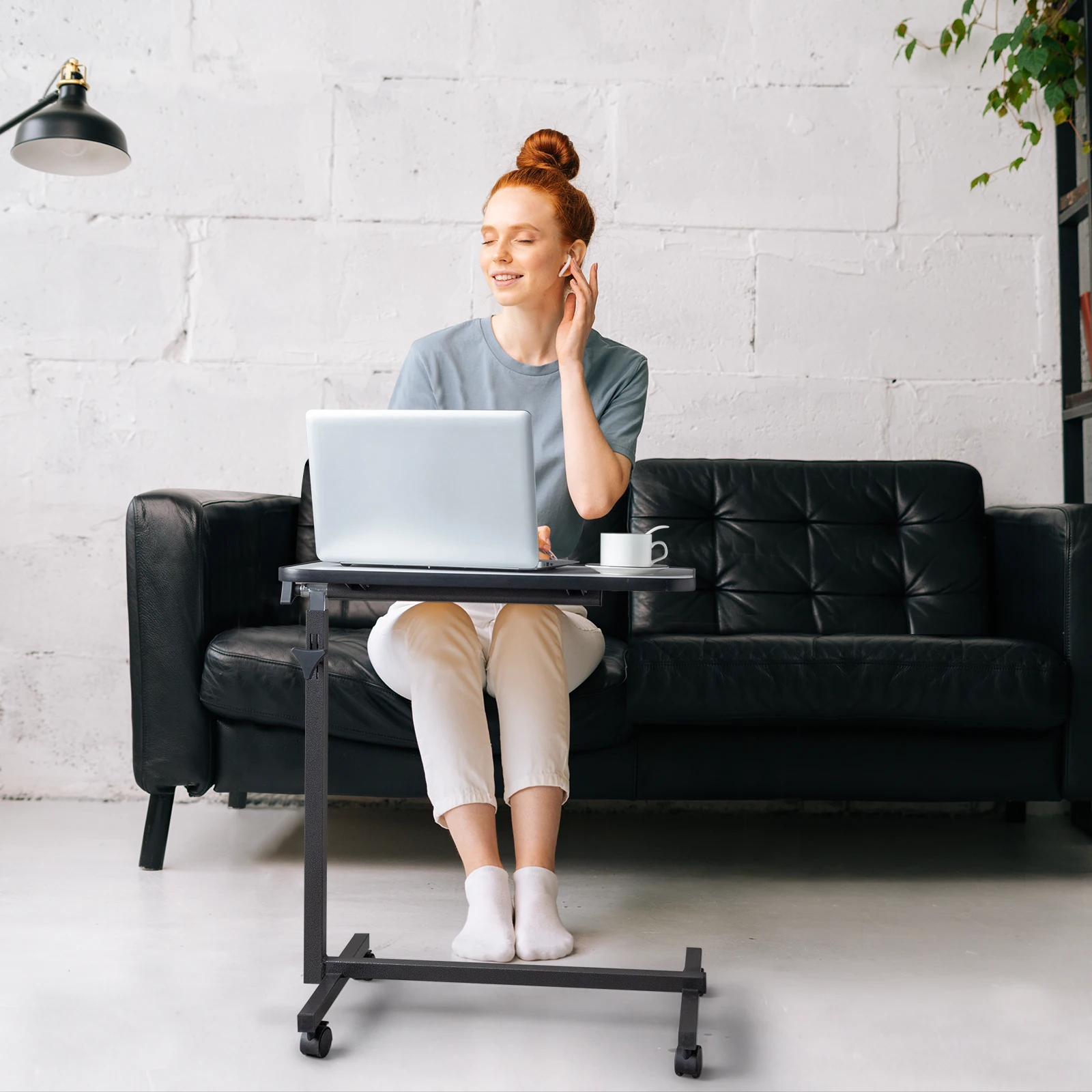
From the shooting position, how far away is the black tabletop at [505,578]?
3.75 feet

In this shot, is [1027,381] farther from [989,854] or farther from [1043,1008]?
[1043,1008]

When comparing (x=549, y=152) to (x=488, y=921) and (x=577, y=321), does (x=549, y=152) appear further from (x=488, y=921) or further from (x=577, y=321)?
(x=488, y=921)

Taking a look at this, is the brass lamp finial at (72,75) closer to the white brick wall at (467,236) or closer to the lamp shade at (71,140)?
the lamp shade at (71,140)

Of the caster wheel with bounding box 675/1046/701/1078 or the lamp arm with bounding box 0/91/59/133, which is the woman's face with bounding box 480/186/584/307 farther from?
the caster wheel with bounding box 675/1046/701/1078

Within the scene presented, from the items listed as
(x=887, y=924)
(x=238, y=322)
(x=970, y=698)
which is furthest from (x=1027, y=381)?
(x=238, y=322)

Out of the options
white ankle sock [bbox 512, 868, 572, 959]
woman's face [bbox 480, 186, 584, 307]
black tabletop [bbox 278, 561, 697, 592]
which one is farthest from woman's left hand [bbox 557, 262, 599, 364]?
white ankle sock [bbox 512, 868, 572, 959]

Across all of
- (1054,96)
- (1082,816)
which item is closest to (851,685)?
(1082,816)

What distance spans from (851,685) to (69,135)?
68.5 inches

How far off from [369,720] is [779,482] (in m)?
1.11

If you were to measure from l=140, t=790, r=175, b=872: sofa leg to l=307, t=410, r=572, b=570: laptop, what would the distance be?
1.04m

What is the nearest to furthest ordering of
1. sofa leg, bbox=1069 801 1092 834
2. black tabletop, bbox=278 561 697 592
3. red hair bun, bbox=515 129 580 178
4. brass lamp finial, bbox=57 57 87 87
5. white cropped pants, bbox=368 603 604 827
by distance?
1. black tabletop, bbox=278 561 697 592
2. white cropped pants, bbox=368 603 604 827
3. red hair bun, bbox=515 129 580 178
4. brass lamp finial, bbox=57 57 87 87
5. sofa leg, bbox=1069 801 1092 834

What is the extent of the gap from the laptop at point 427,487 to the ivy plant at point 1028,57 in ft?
6.56

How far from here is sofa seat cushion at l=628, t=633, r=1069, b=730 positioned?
1947 mm

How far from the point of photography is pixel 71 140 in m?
2.15
